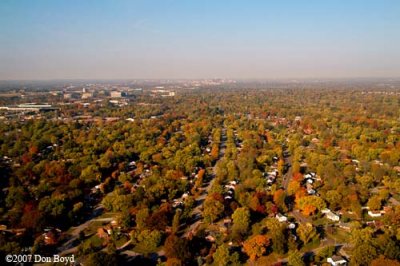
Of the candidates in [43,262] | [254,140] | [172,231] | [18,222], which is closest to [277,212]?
[172,231]

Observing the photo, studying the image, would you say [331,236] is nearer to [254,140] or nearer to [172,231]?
[172,231]

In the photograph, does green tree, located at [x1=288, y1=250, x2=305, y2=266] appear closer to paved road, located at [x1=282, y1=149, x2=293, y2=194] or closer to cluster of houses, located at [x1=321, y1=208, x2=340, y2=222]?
cluster of houses, located at [x1=321, y1=208, x2=340, y2=222]

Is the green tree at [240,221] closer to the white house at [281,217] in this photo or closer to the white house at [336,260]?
the white house at [281,217]

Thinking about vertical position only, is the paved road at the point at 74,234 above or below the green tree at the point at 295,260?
below

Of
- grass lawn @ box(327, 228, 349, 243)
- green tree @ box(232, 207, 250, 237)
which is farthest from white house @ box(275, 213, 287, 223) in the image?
grass lawn @ box(327, 228, 349, 243)

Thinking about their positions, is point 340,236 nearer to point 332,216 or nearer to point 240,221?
point 332,216

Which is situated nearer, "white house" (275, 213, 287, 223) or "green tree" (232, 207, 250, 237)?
"green tree" (232, 207, 250, 237)

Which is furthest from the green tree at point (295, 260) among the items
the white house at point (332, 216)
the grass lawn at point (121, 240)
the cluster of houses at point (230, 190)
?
the grass lawn at point (121, 240)

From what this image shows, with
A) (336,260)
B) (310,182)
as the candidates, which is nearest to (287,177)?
(310,182)
